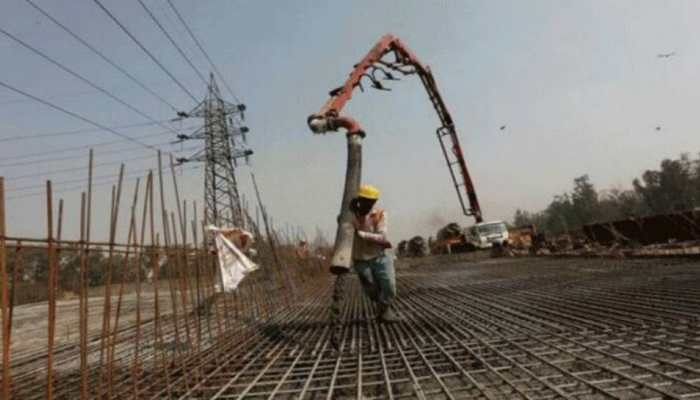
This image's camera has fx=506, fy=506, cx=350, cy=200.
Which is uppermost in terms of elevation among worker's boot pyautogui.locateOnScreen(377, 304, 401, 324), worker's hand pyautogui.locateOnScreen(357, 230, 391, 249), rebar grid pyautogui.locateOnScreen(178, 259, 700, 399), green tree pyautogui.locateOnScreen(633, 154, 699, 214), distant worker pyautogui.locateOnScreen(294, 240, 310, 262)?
green tree pyautogui.locateOnScreen(633, 154, 699, 214)

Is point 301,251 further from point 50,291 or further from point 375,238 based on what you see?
A: point 50,291

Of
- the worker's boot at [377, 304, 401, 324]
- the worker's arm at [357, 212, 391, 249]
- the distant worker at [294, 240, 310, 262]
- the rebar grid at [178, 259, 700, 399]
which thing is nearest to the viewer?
the rebar grid at [178, 259, 700, 399]

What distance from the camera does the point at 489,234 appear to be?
19281 millimetres

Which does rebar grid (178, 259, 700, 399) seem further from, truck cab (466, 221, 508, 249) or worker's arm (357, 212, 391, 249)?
truck cab (466, 221, 508, 249)

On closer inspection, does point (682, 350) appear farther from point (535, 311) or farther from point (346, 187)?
point (346, 187)

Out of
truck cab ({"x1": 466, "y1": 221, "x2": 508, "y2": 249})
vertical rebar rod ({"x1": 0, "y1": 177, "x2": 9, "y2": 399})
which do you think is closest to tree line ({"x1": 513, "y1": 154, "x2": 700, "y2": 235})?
truck cab ({"x1": 466, "y1": 221, "x2": 508, "y2": 249})

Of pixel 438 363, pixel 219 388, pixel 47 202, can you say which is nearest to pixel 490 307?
pixel 438 363

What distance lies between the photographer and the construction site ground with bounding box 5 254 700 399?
2332mm

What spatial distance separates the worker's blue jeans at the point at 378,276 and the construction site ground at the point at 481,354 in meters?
0.29

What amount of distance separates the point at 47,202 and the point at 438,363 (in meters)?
2.15

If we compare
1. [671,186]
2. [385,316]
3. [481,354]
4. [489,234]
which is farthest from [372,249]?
[671,186]

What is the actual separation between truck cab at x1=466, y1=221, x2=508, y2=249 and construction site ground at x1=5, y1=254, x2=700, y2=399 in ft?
45.4

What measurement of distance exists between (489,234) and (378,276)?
15311mm

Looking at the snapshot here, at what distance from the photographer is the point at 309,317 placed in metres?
5.59
